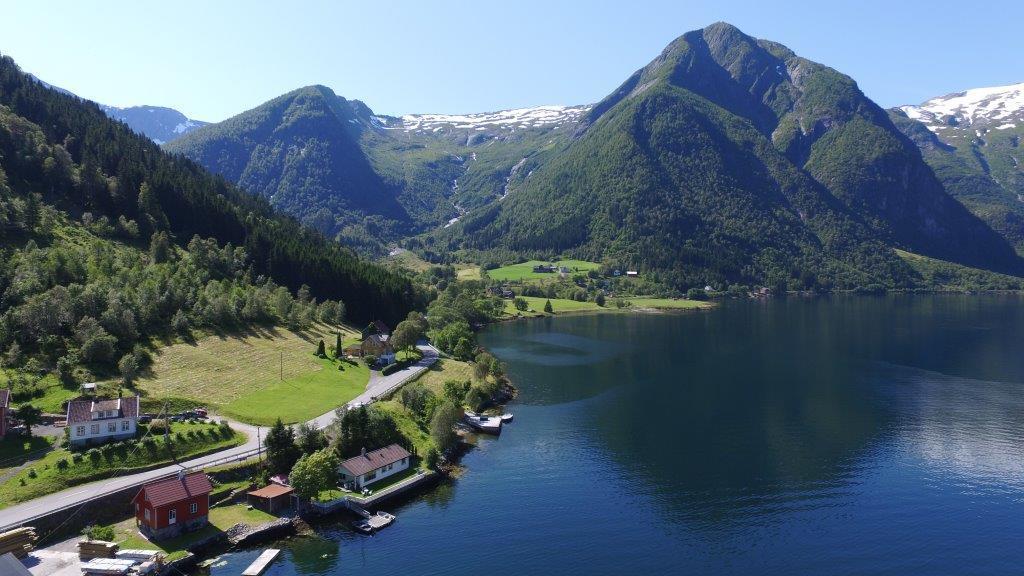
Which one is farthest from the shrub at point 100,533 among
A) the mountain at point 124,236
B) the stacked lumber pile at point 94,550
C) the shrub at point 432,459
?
the mountain at point 124,236

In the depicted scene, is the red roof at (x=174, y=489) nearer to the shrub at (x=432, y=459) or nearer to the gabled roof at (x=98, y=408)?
the gabled roof at (x=98, y=408)

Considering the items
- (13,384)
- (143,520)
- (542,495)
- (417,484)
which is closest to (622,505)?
(542,495)

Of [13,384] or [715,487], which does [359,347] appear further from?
[715,487]

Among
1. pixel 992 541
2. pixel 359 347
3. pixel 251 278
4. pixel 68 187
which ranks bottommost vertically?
pixel 992 541

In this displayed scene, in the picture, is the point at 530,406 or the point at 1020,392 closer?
the point at 530,406

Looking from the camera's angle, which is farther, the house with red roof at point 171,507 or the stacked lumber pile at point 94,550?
the house with red roof at point 171,507

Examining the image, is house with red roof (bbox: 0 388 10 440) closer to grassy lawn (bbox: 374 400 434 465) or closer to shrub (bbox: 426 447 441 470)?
grassy lawn (bbox: 374 400 434 465)

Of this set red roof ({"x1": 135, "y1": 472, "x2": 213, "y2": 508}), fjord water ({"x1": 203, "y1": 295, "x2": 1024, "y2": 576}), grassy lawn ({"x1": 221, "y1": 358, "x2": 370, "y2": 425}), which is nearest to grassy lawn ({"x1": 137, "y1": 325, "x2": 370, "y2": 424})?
grassy lawn ({"x1": 221, "y1": 358, "x2": 370, "y2": 425})
